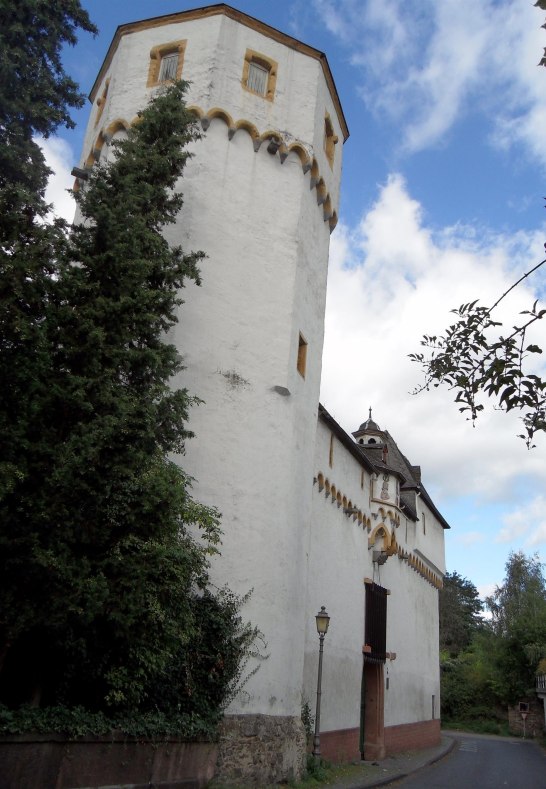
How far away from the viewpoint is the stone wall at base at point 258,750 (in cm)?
1125

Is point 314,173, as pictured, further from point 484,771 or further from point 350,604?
point 484,771

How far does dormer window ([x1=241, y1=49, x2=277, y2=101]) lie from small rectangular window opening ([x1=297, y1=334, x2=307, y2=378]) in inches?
226

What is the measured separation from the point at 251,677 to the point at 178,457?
13.3 feet

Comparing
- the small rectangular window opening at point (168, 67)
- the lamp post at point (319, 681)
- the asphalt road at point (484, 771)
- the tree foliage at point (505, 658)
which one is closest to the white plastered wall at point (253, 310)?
the small rectangular window opening at point (168, 67)

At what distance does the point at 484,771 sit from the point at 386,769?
437 centimetres

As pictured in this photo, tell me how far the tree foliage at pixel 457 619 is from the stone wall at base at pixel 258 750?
195ft

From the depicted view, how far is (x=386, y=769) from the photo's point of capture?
1814 cm

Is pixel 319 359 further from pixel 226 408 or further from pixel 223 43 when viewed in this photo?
pixel 223 43

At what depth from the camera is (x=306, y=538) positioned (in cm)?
1464

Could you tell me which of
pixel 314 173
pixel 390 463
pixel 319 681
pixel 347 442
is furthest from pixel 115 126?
pixel 390 463

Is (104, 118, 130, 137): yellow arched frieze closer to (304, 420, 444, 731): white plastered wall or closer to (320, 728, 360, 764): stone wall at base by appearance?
(304, 420, 444, 731): white plastered wall

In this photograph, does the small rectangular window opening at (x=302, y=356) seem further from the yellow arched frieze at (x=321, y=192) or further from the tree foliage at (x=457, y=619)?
the tree foliage at (x=457, y=619)

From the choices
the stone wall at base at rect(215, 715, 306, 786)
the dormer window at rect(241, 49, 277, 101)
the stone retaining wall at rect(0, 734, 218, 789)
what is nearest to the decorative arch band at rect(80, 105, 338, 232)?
the dormer window at rect(241, 49, 277, 101)

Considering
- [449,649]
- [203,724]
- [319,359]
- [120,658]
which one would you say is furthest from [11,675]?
[449,649]
